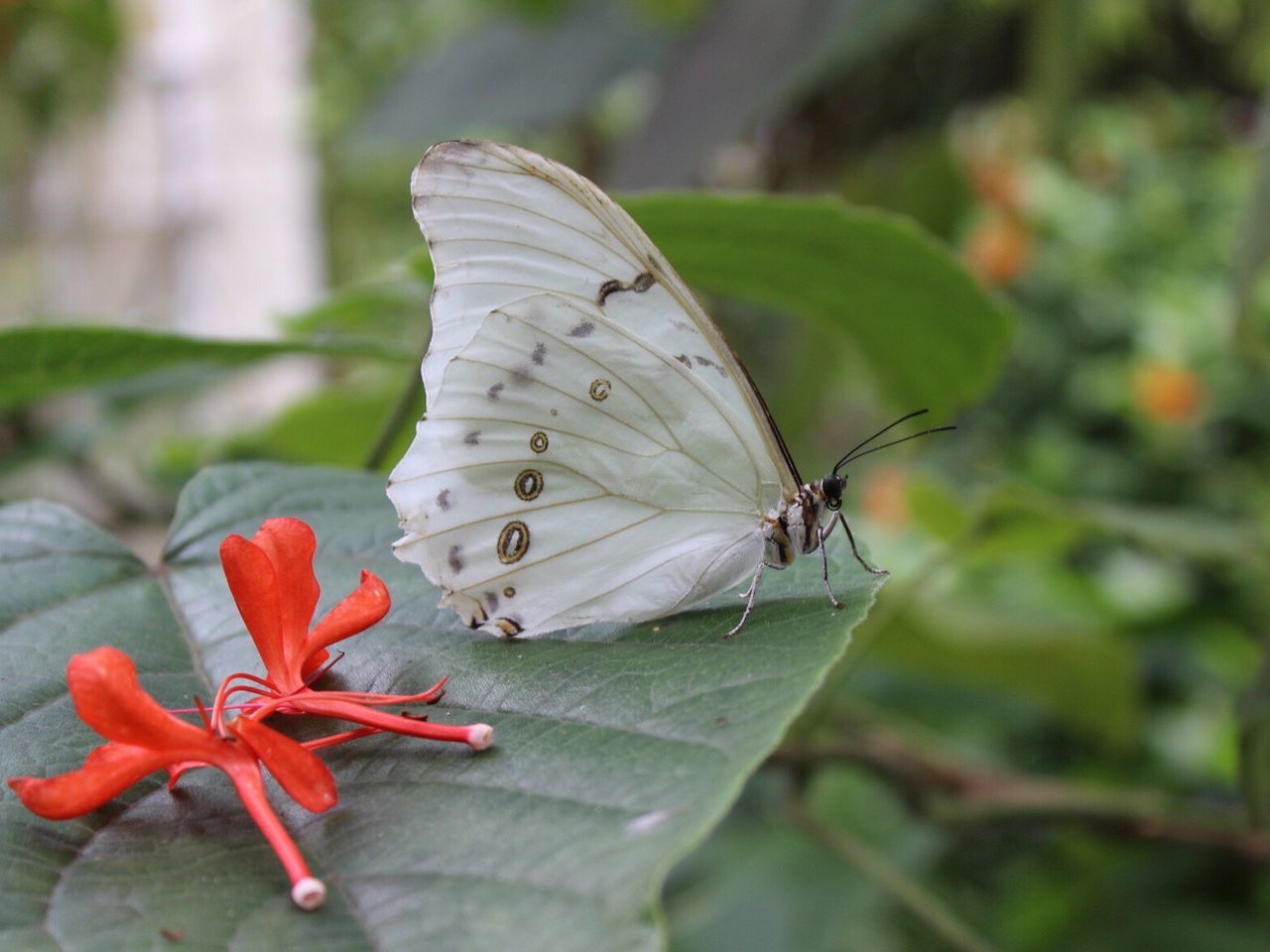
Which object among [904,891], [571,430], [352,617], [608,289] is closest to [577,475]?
[571,430]

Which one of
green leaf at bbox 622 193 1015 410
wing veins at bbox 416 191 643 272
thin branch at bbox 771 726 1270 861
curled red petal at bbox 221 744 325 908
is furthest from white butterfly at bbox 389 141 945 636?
thin branch at bbox 771 726 1270 861

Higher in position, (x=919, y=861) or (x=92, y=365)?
(x=92, y=365)

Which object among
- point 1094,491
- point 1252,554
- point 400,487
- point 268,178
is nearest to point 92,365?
point 400,487

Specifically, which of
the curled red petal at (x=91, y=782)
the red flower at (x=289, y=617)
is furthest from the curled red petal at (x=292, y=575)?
the curled red petal at (x=91, y=782)

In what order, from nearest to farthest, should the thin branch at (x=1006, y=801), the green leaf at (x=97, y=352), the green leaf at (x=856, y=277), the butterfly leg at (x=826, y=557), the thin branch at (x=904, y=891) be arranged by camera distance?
the butterfly leg at (x=826, y=557)
the green leaf at (x=97, y=352)
the green leaf at (x=856, y=277)
the thin branch at (x=904, y=891)
the thin branch at (x=1006, y=801)

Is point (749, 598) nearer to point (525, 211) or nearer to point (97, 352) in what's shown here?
point (525, 211)

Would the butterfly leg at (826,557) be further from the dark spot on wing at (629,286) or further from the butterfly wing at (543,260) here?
the dark spot on wing at (629,286)

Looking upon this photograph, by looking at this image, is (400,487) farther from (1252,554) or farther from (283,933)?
(1252,554)
